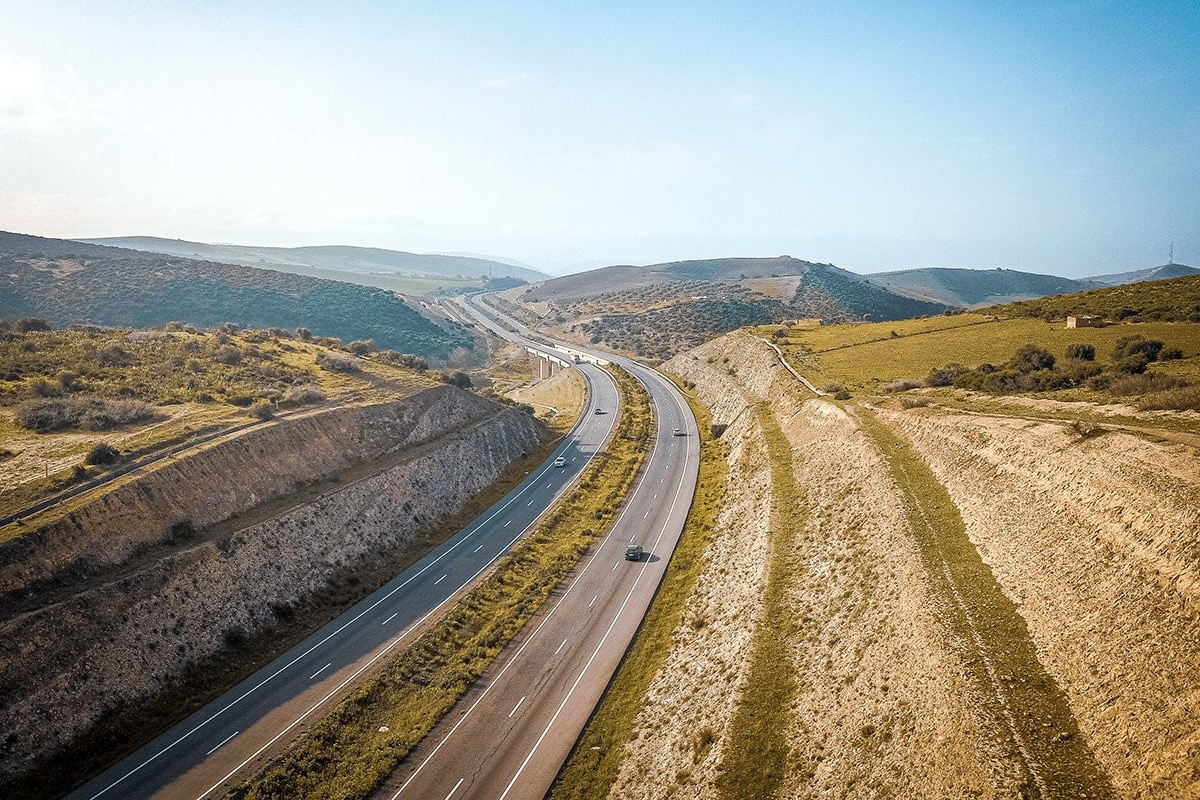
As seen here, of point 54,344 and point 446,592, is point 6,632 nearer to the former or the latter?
point 446,592

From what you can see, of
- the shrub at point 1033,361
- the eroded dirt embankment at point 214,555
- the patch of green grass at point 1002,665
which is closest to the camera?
the patch of green grass at point 1002,665

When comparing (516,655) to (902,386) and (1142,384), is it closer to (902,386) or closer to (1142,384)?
(902,386)

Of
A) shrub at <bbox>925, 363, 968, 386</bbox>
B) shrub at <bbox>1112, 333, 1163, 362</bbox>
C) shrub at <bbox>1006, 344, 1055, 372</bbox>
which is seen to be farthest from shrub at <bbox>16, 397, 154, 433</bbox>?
shrub at <bbox>1112, 333, 1163, 362</bbox>

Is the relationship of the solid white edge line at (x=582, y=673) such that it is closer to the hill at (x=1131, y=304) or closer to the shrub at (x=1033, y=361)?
the shrub at (x=1033, y=361)

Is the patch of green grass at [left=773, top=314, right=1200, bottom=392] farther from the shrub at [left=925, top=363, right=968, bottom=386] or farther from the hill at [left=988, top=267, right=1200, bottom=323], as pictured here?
the hill at [left=988, top=267, right=1200, bottom=323]

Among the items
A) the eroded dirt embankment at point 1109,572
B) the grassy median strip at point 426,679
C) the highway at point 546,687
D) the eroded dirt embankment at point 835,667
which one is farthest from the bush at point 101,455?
the eroded dirt embankment at point 1109,572

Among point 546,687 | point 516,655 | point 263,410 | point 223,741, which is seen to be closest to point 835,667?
point 546,687
